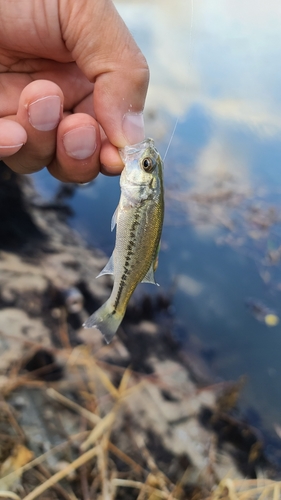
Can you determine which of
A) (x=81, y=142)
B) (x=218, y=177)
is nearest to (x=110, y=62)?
(x=81, y=142)

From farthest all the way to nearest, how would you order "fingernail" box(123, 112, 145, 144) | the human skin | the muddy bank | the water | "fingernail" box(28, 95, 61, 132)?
the water → the muddy bank → "fingernail" box(123, 112, 145, 144) → the human skin → "fingernail" box(28, 95, 61, 132)

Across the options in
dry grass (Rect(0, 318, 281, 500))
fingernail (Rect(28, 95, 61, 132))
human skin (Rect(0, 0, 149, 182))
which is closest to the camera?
fingernail (Rect(28, 95, 61, 132))

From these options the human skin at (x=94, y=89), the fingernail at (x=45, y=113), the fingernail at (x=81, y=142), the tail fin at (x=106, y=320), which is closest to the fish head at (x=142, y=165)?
the human skin at (x=94, y=89)

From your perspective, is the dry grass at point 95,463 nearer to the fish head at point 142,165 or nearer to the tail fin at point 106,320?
the tail fin at point 106,320

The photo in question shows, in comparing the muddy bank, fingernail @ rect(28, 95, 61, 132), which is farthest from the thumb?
the muddy bank

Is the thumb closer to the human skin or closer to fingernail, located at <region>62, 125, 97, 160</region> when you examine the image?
the human skin

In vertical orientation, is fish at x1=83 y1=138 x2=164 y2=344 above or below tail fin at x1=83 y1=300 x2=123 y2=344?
above

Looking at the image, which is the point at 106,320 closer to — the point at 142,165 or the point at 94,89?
the point at 142,165
